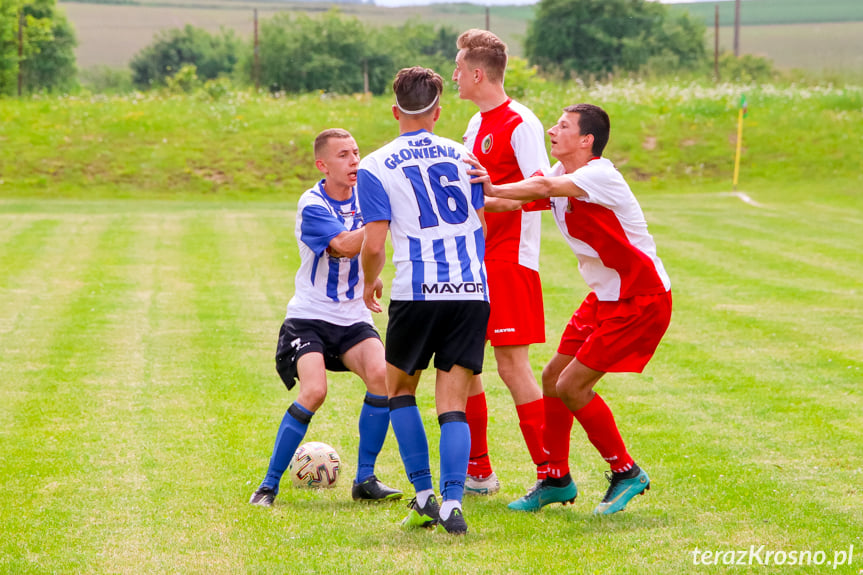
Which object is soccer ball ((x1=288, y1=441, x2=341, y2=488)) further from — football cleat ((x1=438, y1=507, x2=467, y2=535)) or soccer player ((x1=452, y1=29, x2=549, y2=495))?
football cleat ((x1=438, y1=507, x2=467, y2=535))

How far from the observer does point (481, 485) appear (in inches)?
235

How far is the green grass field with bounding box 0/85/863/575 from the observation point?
15.9ft

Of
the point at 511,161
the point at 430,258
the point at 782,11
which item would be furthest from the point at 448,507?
the point at 782,11

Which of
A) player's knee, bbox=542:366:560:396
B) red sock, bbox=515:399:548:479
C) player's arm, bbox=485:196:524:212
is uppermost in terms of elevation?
player's arm, bbox=485:196:524:212

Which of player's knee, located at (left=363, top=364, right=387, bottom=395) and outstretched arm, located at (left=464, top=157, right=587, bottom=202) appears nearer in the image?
outstretched arm, located at (left=464, top=157, right=587, bottom=202)

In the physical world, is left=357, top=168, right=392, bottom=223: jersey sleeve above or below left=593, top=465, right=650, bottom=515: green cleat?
above

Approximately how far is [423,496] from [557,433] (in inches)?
36.5

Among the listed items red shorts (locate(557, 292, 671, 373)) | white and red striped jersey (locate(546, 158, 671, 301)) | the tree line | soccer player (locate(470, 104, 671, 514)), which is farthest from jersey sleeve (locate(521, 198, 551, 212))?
the tree line

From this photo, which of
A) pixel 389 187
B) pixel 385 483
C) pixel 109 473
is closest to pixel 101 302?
pixel 109 473

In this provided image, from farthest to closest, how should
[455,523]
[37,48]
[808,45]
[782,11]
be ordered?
[782,11] < [808,45] < [37,48] < [455,523]

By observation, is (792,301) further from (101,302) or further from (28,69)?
(28,69)

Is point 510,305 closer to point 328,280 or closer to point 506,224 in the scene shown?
point 506,224

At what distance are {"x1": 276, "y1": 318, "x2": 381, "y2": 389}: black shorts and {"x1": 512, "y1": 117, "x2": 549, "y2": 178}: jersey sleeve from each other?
50.9 inches

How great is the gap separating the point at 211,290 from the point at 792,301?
792 centimetres
